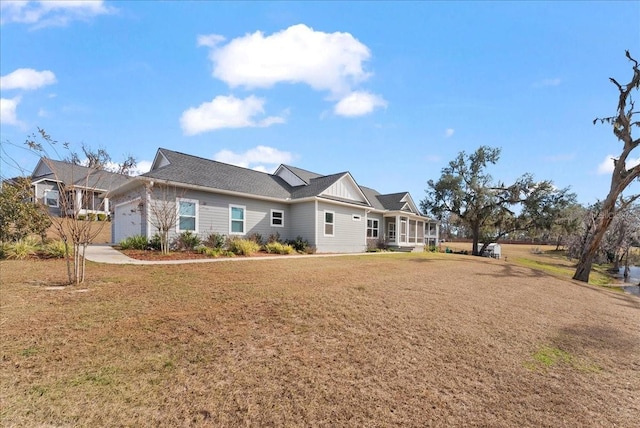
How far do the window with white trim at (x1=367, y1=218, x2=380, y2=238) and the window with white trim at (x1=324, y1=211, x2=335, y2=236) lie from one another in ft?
19.1

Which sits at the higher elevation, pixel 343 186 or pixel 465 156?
pixel 465 156

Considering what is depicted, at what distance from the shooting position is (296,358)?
153 inches

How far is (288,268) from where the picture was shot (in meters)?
10.1

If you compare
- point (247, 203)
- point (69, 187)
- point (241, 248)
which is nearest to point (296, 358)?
point (69, 187)

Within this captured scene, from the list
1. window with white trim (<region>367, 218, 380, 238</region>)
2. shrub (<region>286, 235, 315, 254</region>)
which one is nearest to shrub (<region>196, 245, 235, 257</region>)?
shrub (<region>286, 235, 315, 254</region>)

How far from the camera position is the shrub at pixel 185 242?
13.4 metres

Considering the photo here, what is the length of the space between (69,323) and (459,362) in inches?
222

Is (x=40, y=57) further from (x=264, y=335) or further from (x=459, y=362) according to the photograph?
(x=459, y=362)

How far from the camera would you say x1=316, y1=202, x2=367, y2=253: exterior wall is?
17.9m

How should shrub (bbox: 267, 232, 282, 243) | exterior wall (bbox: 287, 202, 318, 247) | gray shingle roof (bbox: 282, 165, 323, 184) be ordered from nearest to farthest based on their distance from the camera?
→ shrub (bbox: 267, 232, 282, 243), exterior wall (bbox: 287, 202, 318, 247), gray shingle roof (bbox: 282, 165, 323, 184)

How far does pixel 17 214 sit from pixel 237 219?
8378 mm

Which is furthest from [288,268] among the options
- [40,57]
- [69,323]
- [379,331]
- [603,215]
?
[603,215]

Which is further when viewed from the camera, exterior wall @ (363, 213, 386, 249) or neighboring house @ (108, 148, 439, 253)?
exterior wall @ (363, 213, 386, 249)

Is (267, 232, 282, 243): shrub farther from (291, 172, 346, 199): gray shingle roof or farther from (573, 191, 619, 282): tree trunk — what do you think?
(573, 191, 619, 282): tree trunk
